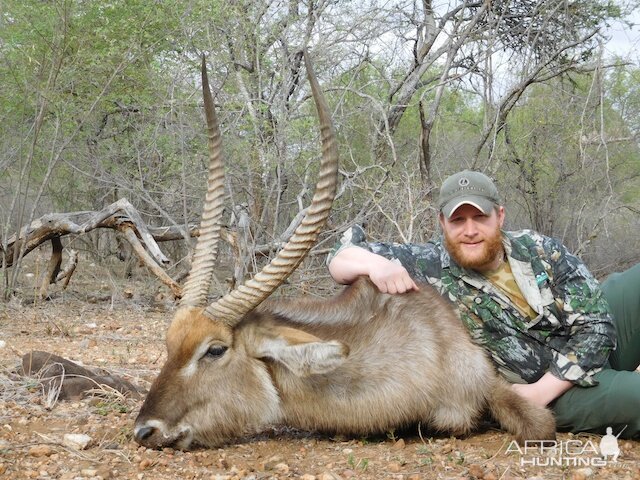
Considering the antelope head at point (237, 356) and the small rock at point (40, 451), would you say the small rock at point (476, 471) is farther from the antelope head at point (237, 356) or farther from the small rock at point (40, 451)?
the small rock at point (40, 451)

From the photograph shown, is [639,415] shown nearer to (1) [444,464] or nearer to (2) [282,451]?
(1) [444,464]

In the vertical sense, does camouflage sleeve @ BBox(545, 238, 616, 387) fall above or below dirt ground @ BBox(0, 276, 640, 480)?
above

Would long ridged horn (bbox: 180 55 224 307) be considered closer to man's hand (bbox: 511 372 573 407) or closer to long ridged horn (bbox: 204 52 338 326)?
long ridged horn (bbox: 204 52 338 326)

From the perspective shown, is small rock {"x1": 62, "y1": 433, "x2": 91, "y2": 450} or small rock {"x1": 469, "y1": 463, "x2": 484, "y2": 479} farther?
small rock {"x1": 62, "y1": 433, "x2": 91, "y2": 450}

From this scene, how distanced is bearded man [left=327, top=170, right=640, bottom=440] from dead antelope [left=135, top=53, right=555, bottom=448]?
0.20 metres

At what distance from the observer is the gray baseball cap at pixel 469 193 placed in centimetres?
407

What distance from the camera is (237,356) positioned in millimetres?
3688

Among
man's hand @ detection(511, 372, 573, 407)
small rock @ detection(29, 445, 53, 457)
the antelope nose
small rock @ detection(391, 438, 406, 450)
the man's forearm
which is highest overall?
the man's forearm

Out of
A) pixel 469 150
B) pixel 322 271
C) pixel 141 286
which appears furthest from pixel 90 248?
pixel 469 150

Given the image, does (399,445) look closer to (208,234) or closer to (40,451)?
(208,234)

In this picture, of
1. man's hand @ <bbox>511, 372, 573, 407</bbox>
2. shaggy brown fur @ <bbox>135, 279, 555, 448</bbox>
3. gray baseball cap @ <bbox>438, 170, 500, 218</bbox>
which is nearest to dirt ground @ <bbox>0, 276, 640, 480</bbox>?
shaggy brown fur @ <bbox>135, 279, 555, 448</bbox>

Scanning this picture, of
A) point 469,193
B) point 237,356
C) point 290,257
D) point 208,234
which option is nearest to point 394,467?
point 237,356

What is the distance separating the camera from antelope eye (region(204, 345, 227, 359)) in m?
3.64

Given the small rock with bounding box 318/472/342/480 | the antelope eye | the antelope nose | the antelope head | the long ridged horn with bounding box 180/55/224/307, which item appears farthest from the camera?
the long ridged horn with bounding box 180/55/224/307
